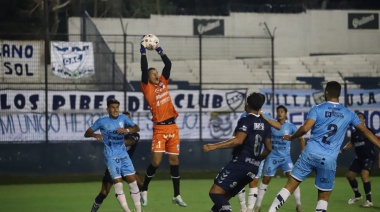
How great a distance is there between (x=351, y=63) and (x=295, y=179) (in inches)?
1172

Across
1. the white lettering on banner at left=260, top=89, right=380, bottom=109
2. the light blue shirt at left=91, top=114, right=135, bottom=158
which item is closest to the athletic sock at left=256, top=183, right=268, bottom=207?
the light blue shirt at left=91, top=114, right=135, bottom=158

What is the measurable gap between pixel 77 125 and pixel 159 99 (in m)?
11.0

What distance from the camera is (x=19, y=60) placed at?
1200 inches

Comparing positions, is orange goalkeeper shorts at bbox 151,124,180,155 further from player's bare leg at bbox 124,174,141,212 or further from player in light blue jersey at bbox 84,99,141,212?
player's bare leg at bbox 124,174,141,212

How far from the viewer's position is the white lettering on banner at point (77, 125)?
27.8m

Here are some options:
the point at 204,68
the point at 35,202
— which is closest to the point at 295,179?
the point at 35,202

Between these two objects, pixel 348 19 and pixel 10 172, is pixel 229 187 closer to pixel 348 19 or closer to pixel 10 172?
pixel 10 172

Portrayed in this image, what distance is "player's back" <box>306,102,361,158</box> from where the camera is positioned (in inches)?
541

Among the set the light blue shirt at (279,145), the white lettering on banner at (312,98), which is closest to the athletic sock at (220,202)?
the light blue shirt at (279,145)

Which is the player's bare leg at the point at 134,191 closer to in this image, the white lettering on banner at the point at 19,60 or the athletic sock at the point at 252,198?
the athletic sock at the point at 252,198

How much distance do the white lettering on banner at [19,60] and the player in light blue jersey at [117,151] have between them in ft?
45.9

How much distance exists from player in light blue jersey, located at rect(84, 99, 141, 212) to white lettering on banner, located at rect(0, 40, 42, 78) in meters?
14.0

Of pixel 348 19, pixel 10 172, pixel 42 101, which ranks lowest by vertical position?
pixel 10 172

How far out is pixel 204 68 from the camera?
39.4 meters
